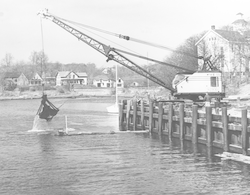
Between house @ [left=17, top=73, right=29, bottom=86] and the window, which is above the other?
house @ [left=17, top=73, right=29, bottom=86]

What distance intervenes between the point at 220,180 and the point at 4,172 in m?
9.35

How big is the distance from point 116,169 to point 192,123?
7195mm

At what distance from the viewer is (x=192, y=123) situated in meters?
24.2

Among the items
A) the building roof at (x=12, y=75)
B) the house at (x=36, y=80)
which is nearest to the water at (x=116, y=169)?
the building roof at (x=12, y=75)

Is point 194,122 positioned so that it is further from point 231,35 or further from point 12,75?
point 12,75

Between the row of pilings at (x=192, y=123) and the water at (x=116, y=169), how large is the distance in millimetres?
825

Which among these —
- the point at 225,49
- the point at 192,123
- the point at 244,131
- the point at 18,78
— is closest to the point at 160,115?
the point at 192,123

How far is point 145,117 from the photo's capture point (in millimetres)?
32594

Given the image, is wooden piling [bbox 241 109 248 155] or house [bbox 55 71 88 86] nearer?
wooden piling [bbox 241 109 248 155]

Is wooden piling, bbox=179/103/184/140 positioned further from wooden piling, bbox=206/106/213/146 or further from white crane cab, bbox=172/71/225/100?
white crane cab, bbox=172/71/225/100

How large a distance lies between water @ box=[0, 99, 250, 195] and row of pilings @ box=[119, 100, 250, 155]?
0.82 m

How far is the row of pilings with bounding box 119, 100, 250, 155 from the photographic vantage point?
20328 millimetres

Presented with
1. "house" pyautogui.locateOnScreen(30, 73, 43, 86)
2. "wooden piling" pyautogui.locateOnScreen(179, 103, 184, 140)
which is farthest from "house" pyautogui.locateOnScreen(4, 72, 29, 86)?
"wooden piling" pyautogui.locateOnScreen(179, 103, 184, 140)

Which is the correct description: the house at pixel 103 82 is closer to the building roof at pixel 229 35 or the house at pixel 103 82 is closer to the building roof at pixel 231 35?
the building roof at pixel 229 35
